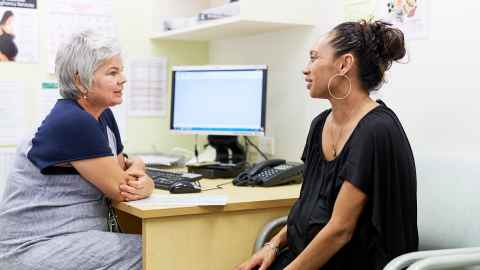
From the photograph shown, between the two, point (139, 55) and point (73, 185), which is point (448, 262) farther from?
point (139, 55)

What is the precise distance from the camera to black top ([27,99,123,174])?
183 centimetres

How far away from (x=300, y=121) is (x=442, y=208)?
0.94 meters

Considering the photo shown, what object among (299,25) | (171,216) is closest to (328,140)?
(171,216)

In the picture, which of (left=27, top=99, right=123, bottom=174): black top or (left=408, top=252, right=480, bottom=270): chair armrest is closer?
(left=408, top=252, right=480, bottom=270): chair armrest

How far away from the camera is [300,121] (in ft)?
8.39

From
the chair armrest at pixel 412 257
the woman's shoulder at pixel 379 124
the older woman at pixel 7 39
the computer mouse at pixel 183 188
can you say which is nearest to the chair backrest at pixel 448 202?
the chair armrest at pixel 412 257

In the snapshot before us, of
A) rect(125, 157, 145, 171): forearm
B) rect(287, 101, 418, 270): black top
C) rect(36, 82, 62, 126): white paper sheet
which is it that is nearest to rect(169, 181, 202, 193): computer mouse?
rect(125, 157, 145, 171): forearm

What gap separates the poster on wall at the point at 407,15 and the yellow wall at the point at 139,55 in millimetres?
1196

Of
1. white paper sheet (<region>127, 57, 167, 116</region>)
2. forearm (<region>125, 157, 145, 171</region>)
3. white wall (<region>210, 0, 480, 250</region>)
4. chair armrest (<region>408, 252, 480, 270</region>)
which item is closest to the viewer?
chair armrest (<region>408, 252, 480, 270</region>)

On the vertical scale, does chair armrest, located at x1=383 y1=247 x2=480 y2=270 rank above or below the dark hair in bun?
below

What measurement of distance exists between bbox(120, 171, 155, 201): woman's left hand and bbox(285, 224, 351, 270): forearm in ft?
1.74

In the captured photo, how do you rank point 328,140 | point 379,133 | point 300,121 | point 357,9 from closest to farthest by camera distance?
point 379,133 < point 328,140 < point 357,9 < point 300,121

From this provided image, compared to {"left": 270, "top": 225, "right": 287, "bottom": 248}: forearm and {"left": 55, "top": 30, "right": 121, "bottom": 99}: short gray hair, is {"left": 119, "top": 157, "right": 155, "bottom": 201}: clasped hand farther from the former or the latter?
{"left": 270, "top": 225, "right": 287, "bottom": 248}: forearm

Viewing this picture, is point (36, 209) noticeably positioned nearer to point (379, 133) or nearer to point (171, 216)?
point (171, 216)
